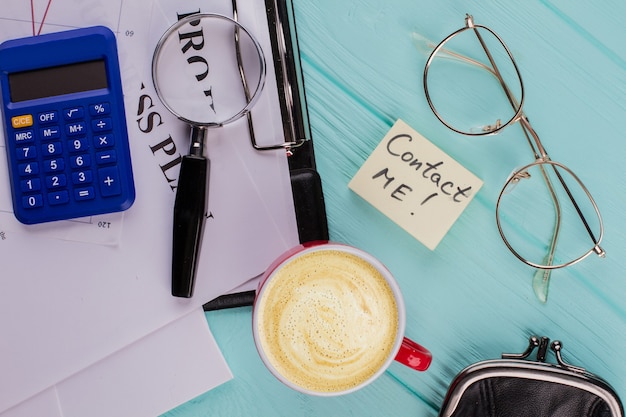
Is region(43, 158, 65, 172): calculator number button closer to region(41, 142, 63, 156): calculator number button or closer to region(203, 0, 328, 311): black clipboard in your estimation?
region(41, 142, 63, 156): calculator number button

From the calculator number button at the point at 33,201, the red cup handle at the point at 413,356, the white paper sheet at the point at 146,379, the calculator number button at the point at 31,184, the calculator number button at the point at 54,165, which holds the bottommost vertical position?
the white paper sheet at the point at 146,379

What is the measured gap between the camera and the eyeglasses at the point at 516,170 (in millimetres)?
509

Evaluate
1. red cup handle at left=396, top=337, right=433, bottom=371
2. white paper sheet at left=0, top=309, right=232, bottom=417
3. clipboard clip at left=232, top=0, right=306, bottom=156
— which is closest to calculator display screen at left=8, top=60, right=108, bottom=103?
clipboard clip at left=232, top=0, right=306, bottom=156

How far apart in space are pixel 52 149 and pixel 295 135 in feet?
0.69

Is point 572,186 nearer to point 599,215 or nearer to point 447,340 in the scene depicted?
point 599,215

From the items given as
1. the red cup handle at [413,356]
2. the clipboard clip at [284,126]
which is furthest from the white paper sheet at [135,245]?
the red cup handle at [413,356]

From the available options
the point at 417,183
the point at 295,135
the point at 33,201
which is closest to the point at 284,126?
the point at 295,135

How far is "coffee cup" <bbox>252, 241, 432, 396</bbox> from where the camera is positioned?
45 centimetres

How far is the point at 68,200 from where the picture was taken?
1.68 feet

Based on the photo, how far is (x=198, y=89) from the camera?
0.51 metres

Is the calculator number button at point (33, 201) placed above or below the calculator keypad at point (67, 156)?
below

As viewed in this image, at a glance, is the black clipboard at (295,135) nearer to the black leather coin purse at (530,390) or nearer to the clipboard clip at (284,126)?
the clipboard clip at (284,126)

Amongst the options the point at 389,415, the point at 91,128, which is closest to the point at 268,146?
the point at 91,128

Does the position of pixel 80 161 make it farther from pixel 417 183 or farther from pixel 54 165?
pixel 417 183
